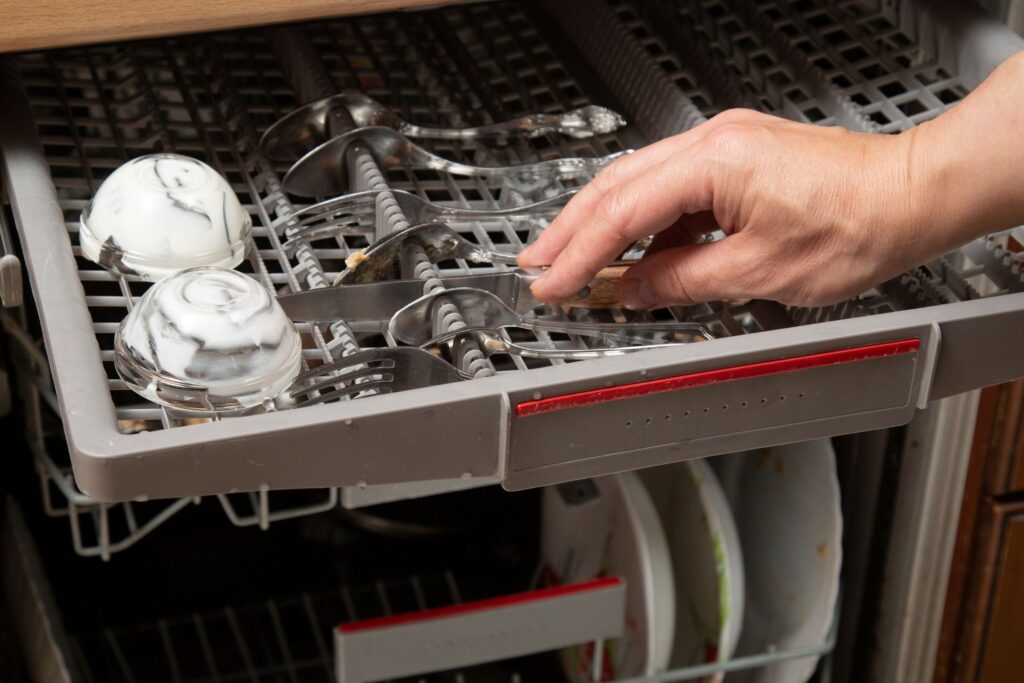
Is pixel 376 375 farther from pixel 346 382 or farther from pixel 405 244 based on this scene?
pixel 405 244

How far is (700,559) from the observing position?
121 cm

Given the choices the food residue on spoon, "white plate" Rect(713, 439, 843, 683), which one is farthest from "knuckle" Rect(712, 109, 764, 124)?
"white plate" Rect(713, 439, 843, 683)

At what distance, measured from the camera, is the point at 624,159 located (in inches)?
30.0

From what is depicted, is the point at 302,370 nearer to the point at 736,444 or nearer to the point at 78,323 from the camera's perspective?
the point at 78,323

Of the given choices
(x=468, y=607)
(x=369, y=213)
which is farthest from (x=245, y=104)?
(x=468, y=607)

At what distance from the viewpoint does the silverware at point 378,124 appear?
2.99 ft

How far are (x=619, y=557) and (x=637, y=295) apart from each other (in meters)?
0.52

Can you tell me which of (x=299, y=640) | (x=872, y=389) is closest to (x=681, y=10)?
(x=872, y=389)

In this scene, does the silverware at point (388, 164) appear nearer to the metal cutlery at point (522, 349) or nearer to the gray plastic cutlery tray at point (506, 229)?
the gray plastic cutlery tray at point (506, 229)

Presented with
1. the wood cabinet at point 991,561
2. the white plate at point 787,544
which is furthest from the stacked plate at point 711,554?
the wood cabinet at point 991,561

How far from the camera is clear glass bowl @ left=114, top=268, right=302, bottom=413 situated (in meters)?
0.64

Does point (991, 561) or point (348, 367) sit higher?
point (348, 367)

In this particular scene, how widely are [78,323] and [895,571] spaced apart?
2.85 ft

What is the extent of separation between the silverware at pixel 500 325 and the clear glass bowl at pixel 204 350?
0.24 ft
